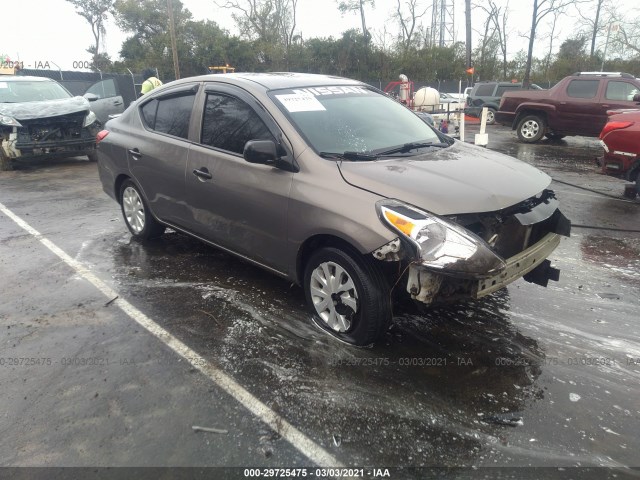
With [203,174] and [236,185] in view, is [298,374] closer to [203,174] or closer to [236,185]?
[236,185]

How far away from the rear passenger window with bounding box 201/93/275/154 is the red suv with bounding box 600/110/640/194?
5.80 m

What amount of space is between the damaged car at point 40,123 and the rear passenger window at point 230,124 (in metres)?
7.34

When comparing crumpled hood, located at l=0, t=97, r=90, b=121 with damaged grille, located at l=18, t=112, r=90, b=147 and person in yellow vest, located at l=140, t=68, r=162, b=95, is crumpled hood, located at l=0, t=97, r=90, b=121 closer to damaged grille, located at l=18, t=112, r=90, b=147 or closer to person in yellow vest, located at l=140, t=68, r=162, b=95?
damaged grille, located at l=18, t=112, r=90, b=147

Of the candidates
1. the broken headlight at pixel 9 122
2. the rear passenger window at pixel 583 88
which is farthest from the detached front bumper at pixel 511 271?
the rear passenger window at pixel 583 88

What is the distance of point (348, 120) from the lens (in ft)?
12.9

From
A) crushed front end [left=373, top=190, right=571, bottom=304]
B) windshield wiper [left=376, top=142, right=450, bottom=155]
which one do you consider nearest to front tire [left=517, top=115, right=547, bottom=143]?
windshield wiper [left=376, top=142, right=450, bottom=155]

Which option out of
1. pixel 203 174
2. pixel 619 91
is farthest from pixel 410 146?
pixel 619 91

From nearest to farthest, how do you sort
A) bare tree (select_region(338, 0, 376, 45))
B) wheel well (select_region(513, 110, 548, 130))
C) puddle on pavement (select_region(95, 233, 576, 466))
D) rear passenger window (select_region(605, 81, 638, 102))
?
puddle on pavement (select_region(95, 233, 576, 466)) < rear passenger window (select_region(605, 81, 638, 102)) < wheel well (select_region(513, 110, 548, 130)) < bare tree (select_region(338, 0, 376, 45))

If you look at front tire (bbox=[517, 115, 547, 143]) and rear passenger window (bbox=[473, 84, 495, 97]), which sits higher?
rear passenger window (bbox=[473, 84, 495, 97])

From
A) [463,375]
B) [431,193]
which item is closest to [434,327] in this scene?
[463,375]

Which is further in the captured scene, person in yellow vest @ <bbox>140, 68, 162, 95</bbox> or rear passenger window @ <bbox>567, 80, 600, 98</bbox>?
rear passenger window @ <bbox>567, 80, 600, 98</bbox>

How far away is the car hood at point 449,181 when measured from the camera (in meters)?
3.02

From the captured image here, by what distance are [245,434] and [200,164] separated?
2.47 m

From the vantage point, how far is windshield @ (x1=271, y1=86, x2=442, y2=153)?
3.68 meters
